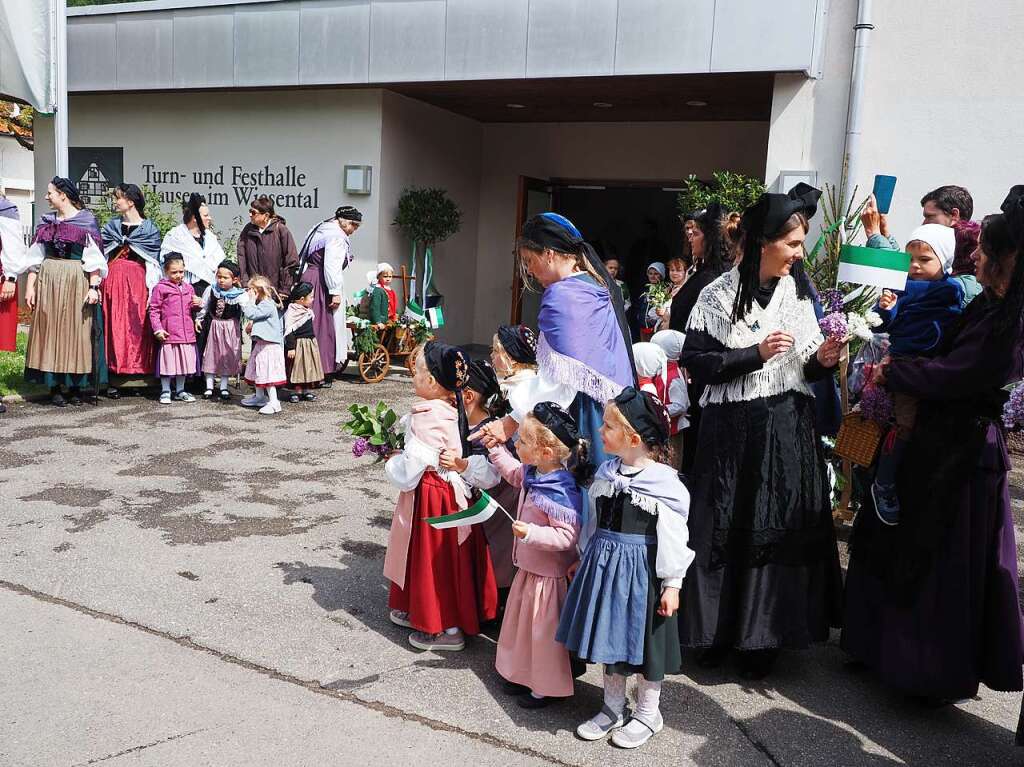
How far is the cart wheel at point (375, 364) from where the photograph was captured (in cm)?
1095

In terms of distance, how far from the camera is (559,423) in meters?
3.49

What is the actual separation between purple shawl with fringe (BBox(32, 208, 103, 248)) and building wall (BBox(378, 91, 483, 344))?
4119 mm

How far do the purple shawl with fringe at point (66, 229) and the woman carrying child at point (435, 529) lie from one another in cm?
581

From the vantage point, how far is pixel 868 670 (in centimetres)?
398

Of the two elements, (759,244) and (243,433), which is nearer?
(759,244)

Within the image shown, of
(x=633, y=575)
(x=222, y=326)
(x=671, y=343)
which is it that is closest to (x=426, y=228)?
(x=222, y=326)

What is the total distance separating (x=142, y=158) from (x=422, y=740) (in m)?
12.3

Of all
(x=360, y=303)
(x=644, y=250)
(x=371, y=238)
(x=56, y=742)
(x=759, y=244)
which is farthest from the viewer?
(x=644, y=250)

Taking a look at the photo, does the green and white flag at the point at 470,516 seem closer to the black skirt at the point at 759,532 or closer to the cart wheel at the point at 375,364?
the black skirt at the point at 759,532

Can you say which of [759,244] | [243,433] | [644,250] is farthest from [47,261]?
[644,250]

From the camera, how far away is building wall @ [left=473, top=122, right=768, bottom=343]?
1313 cm

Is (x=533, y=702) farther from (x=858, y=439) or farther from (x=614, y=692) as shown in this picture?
(x=858, y=439)

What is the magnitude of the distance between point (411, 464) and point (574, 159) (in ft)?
35.6

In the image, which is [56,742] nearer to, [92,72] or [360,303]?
[360,303]
